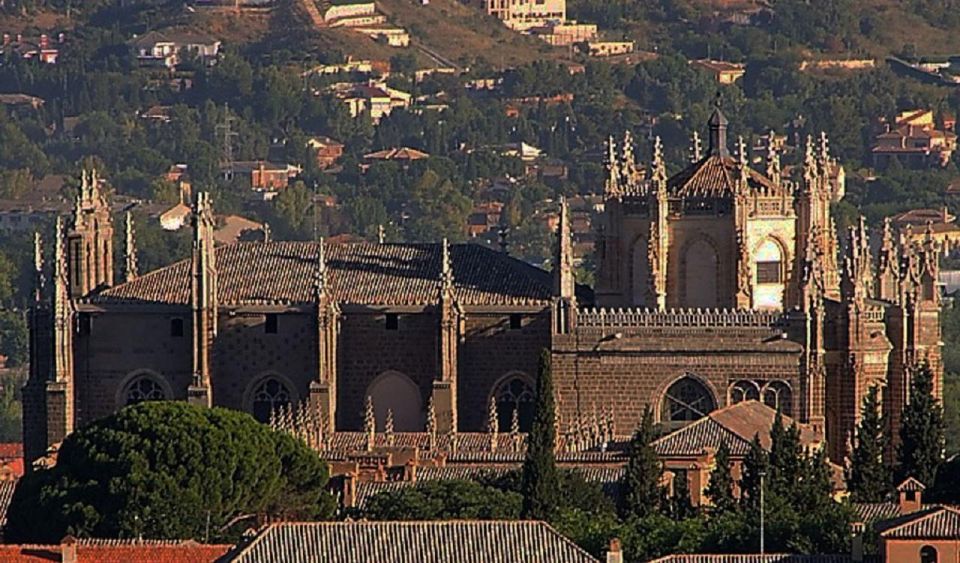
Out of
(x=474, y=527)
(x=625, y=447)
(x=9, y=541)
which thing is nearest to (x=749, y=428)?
(x=625, y=447)

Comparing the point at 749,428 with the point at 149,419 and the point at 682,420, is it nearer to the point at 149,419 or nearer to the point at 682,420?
the point at 682,420

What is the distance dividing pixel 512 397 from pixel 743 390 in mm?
4130

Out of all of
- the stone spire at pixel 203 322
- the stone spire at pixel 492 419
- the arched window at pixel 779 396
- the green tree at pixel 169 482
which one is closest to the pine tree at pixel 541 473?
the green tree at pixel 169 482

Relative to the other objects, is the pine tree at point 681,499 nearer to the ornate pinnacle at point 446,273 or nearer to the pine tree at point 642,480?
the pine tree at point 642,480

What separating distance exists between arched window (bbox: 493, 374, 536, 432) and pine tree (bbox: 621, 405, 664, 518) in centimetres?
1189

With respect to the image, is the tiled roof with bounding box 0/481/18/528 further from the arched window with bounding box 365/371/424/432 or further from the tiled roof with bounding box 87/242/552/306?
the arched window with bounding box 365/371/424/432

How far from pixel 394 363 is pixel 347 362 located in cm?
82

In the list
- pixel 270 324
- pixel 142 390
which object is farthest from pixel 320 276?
pixel 142 390

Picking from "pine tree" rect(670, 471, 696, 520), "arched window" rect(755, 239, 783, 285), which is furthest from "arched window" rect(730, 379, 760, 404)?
"pine tree" rect(670, 471, 696, 520)

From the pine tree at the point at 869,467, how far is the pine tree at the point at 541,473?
475 cm

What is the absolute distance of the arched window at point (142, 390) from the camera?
91.3 meters

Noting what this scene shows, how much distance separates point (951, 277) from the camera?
17862cm

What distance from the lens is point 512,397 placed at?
90.8m

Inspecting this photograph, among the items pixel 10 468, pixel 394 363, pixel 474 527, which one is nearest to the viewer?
pixel 474 527
